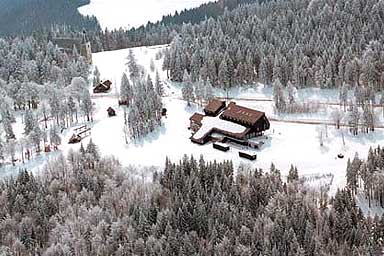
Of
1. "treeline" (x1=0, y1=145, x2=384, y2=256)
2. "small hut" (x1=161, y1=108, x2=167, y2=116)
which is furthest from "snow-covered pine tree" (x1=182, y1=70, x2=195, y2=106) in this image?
"treeline" (x1=0, y1=145, x2=384, y2=256)

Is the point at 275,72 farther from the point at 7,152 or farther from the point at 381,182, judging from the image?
the point at 7,152

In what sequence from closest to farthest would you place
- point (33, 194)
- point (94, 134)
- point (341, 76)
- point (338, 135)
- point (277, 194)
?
point (277, 194) → point (33, 194) → point (338, 135) → point (94, 134) → point (341, 76)

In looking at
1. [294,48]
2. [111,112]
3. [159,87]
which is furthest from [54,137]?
[294,48]

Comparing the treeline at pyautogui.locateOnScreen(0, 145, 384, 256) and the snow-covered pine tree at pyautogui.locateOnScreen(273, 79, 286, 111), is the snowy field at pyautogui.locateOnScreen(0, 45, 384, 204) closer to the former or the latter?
the snow-covered pine tree at pyautogui.locateOnScreen(273, 79, 286, 111)

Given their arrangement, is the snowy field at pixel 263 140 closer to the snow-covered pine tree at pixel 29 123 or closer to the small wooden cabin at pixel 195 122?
the small wooden cabin at pixel 195 122

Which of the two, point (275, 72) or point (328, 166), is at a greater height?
point (275, 72)

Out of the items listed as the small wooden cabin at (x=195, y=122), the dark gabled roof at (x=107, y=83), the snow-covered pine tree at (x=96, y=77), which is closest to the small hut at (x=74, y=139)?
the small wooden cabin at (x=195, y=122)

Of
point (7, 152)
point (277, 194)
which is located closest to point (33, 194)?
point (7, 152)
